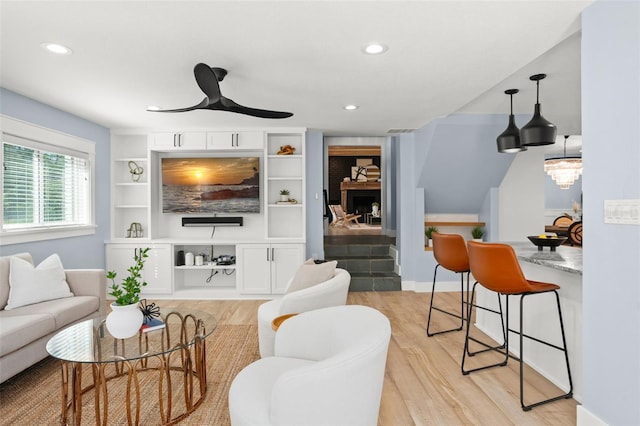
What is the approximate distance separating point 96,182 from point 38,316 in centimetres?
266

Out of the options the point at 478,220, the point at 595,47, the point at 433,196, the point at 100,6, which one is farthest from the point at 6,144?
the point at 478,220

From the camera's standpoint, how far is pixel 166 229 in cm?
564

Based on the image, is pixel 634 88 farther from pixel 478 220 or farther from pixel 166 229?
pixel 166 229

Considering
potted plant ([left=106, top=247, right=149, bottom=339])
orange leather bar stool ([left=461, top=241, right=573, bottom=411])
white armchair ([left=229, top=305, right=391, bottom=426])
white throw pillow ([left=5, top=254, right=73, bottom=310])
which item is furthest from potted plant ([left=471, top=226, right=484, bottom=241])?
white throw pillow ([left=5, top=254, right=73, bottom=310])

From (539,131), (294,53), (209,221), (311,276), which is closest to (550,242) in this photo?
(539,131)

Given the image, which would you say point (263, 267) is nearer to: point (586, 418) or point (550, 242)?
point (550, 242)

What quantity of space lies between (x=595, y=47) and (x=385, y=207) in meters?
6.09

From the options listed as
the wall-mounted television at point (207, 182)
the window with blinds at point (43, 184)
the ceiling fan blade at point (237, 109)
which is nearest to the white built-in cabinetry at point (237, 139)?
the wall-mounted television at point (207, 182)

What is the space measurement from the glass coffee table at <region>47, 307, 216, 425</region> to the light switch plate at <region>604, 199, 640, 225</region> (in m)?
2.40

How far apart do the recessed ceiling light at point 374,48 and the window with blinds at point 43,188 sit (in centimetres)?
358

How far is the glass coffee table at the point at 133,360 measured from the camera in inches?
80.7

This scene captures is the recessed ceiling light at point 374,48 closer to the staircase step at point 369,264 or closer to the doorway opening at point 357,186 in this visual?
the staircase step at point 369,264

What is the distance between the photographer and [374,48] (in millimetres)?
2637

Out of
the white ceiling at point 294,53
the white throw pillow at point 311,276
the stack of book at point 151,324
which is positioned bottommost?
the stack of book at point 151,324
